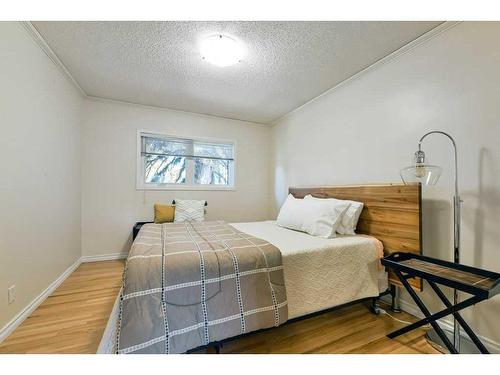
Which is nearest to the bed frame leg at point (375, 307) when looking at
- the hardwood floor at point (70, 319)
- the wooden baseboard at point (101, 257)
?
the hardwood floor at point (70, 319)

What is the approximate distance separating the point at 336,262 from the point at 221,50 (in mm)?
2095

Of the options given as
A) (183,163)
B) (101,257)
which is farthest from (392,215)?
(101,257)

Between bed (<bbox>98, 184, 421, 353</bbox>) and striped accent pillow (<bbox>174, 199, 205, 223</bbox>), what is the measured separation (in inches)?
51.9

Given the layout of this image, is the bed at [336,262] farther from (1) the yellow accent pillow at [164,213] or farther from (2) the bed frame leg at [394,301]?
(1) the yellow accent pillow at [164,213]

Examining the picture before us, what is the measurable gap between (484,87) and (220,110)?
10.1ft

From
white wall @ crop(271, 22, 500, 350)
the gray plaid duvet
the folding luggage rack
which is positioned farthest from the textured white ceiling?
the folding luggage rack

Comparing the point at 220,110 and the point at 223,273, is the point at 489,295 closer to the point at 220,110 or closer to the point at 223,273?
the point at 223,273

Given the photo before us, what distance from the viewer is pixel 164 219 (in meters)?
3.28

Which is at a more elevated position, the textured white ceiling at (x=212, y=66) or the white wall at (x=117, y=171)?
the textured white ceiling at (x=212, y=66)

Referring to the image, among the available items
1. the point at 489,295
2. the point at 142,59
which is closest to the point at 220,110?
the point at 142,59

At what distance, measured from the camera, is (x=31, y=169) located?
1.87 metres

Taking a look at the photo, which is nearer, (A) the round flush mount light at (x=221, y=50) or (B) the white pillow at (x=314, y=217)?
(A) the round flush mount light at (x=221, y=50)

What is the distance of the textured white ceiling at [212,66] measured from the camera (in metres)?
1.78

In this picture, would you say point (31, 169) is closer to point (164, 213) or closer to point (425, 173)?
point (164, 213)
